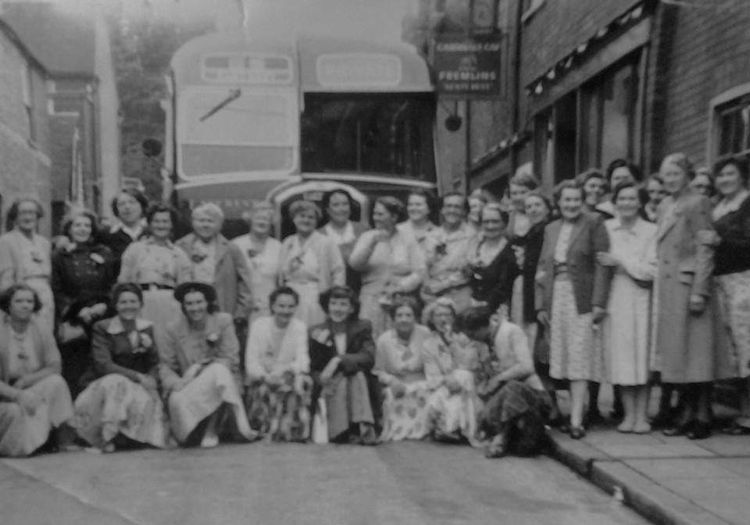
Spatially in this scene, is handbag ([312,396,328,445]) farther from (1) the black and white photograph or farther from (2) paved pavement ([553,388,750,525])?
(2) paved pavement ([553,388,750,525])

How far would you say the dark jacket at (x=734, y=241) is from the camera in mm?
7855

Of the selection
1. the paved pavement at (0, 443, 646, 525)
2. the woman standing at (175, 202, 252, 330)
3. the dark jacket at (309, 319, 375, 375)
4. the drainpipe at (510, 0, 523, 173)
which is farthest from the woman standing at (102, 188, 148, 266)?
the drainpipe at (510, 0, 523, 173)

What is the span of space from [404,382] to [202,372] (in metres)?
1.49

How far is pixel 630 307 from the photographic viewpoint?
836cm

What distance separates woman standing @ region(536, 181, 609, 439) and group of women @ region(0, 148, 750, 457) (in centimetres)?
1

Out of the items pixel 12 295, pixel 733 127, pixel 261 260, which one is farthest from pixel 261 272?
pixel 733 127

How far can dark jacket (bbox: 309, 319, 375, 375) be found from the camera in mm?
8828

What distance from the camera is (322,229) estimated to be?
33.3 ft

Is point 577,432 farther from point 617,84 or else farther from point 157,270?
point 617,84

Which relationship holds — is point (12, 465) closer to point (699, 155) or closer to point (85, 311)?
point (85, 311)

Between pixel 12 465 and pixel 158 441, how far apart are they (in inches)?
42.2

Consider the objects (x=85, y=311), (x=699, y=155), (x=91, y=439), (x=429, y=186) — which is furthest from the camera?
(x=429, y=186)

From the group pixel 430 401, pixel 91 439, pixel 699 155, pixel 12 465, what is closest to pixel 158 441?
pixel 91 439

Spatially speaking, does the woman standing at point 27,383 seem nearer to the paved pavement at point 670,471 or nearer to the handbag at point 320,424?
the handbag at point 320,424
